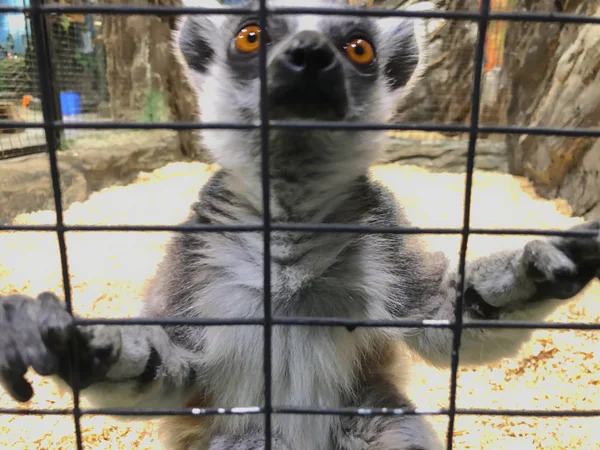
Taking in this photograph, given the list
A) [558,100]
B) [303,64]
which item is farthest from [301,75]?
[558,100]

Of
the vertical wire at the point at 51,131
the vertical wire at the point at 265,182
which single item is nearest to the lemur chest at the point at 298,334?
the vertical wire at the point at 265,182

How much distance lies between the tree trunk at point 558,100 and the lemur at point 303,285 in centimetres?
230

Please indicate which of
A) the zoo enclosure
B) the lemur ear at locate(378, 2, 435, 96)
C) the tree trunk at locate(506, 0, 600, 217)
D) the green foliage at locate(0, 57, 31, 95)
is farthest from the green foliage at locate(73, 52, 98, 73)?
the lemur ear at locate(378, 2, 435, 96)

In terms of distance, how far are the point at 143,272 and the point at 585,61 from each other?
2.74 metres

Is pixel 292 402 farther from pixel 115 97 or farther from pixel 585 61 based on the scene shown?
pixel 115 97

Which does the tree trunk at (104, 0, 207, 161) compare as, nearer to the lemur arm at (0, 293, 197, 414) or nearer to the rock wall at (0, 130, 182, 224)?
the rock wall at (0, 130, 182, 224)

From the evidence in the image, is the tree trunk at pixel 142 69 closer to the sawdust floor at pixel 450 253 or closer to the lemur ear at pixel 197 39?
the sawdust floor at pixel 450 253

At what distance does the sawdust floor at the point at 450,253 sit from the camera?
77.4 inches

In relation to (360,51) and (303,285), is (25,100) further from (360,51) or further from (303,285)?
(303,285)

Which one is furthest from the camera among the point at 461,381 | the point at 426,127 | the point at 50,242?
the point at 50,242

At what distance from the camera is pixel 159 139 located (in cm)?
554

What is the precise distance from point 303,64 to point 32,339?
75 centimetres

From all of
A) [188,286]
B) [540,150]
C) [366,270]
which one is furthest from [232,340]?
[540,150]

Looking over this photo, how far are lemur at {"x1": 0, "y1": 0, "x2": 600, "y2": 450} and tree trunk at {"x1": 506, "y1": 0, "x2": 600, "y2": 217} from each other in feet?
7.54
